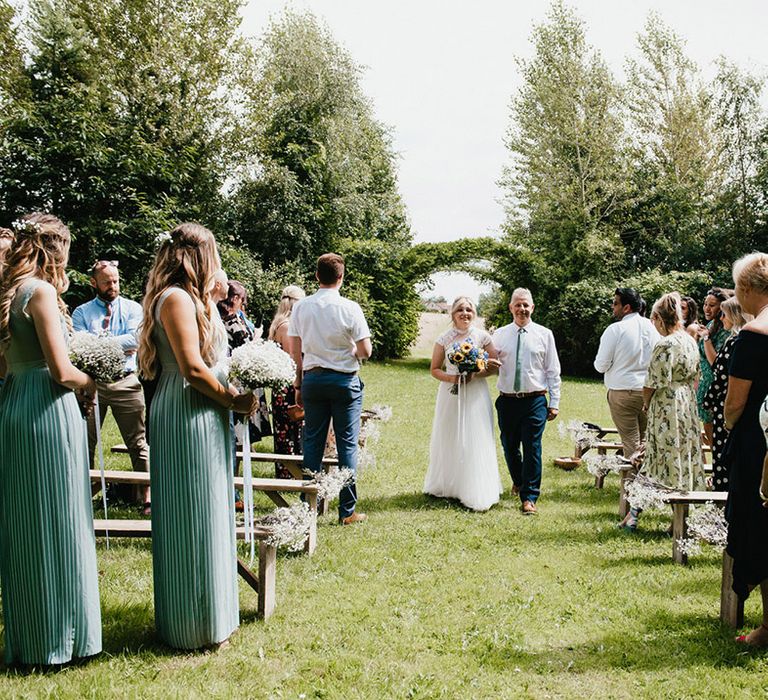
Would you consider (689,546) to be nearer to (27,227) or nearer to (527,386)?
(527,386)

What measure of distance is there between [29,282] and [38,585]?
1.62 metres

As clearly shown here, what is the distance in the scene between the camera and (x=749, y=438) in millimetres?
4133

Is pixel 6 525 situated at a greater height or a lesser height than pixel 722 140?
lesser

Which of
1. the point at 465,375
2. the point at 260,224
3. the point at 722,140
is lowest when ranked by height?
the point at 465,375

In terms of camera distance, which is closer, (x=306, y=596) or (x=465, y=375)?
(x=306, y=596)

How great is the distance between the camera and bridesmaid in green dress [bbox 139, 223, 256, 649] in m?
3.78

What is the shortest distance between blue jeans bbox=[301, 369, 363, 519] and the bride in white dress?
55.3 inches

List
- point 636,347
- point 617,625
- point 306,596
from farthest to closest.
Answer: point 636,347 → point 306,596 → point 617,625

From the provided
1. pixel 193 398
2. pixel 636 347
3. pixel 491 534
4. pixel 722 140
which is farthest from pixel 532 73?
pixel 193 398

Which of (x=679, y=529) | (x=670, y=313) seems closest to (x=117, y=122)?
(x=670, y=313)

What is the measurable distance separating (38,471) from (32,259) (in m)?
1.14

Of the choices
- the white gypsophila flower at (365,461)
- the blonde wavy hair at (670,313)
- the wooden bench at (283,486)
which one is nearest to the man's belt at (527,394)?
the blonde wavy hair at (670,313)

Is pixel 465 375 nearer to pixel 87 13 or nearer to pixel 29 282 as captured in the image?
pixel 29 282

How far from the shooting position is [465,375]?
7570 millimetres
